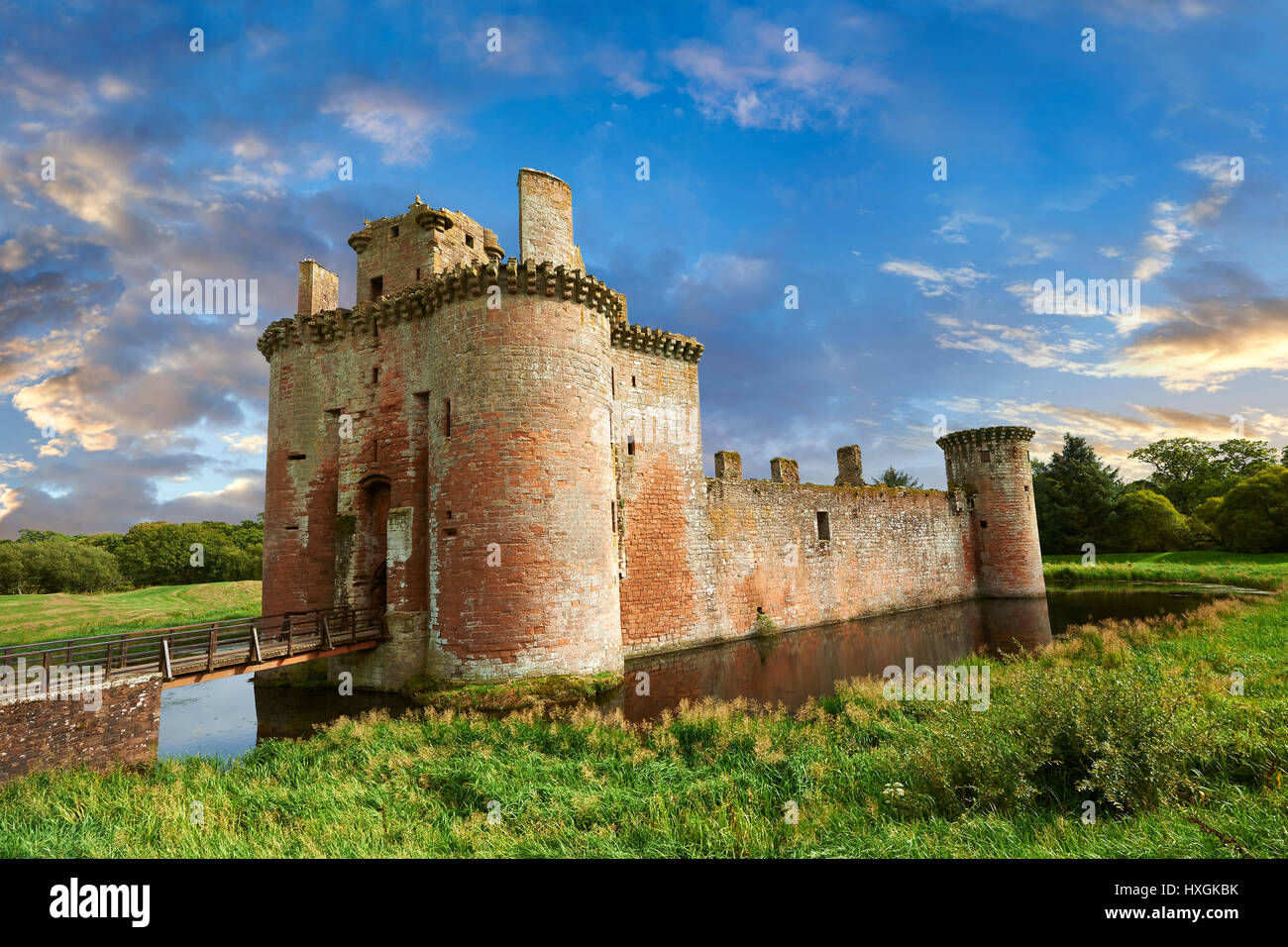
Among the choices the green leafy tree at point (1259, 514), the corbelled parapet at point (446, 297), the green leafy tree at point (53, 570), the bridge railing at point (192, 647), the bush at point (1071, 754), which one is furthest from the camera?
the green leafy tree at point (53, 570)

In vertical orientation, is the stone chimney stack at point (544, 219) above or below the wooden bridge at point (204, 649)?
above

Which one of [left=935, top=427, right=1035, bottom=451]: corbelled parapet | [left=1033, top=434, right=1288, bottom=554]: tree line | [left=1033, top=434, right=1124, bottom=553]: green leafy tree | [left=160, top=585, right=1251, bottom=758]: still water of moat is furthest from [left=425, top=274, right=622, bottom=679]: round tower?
[left=1033, top=434, right=1124, bottom=553]: green leafy tree

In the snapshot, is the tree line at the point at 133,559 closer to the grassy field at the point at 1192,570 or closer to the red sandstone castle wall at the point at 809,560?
the red sandstone castle wall at the point at 809,560

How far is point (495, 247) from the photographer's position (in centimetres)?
1944

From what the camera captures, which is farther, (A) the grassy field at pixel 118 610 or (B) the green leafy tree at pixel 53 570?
(B) the green leafy tree at pixel 53 570

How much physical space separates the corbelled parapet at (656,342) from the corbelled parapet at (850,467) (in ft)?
37.2

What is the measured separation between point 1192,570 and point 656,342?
3660 cm

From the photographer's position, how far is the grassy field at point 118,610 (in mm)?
24891

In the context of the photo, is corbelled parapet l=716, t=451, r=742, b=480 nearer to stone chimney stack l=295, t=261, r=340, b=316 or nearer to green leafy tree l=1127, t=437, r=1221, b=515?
stone chimney stack l=295, t=261, r=340, b=316

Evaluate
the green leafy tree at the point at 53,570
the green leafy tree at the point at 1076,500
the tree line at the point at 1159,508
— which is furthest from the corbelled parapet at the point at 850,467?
the green leafy tree at the point at 53,570

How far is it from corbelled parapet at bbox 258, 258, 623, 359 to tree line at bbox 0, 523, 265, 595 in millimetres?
27642
